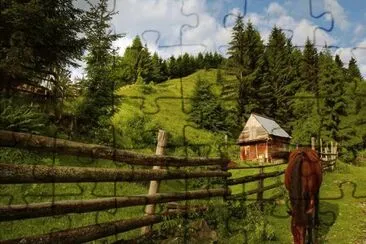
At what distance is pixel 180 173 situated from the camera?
938cm

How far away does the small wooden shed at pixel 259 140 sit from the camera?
2073 inches

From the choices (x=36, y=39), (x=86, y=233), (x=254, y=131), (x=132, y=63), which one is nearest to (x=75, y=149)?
(x=86, y=233)

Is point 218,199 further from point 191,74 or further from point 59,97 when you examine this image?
point 191,74

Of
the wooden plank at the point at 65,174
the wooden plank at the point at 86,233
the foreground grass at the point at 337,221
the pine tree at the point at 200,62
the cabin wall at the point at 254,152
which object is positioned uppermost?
the pine tree at the point at 200,62

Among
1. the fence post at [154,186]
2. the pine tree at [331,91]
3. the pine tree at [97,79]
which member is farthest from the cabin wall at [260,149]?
the fence post at [154,186]

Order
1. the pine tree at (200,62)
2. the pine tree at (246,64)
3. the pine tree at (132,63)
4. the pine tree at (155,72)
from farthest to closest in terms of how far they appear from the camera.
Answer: the pine tree at (200,62)
the pine tree at (155,72)
the pine tree at (132,63)
the pine tree at (246,64)

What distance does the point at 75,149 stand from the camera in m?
6.30

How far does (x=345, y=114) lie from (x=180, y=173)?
38664 millimetres

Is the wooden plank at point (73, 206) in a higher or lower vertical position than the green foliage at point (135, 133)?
lower

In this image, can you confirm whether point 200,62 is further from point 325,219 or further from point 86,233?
point 86,233

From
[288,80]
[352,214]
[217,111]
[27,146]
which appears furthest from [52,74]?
[288,80]

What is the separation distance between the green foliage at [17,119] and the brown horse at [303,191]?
11075 mm

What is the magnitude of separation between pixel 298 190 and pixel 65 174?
4.81 m

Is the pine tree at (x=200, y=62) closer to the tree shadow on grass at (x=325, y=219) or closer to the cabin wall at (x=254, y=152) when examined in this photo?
the cabin wall at (x=254, y=152)
